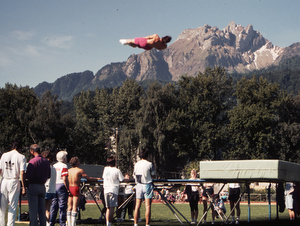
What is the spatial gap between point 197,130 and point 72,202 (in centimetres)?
5122

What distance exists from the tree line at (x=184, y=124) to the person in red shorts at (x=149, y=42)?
157 ft

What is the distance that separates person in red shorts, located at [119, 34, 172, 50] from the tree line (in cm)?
4786

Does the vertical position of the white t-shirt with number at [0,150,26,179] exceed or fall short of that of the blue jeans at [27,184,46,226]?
it exceeds it

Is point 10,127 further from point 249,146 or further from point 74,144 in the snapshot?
point 249,146

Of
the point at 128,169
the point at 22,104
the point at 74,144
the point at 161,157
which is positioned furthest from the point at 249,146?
the point at 22,104

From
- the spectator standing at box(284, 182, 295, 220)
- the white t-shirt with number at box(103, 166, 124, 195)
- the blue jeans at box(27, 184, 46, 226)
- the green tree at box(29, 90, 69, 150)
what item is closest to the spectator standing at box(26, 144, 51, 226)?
the blue jeans at box(27, 184, 46, 226)

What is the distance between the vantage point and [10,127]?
57.9 metres

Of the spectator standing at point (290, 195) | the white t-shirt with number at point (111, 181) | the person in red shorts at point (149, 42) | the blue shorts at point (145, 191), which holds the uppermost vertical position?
the person in red shorts at point (149, 42)

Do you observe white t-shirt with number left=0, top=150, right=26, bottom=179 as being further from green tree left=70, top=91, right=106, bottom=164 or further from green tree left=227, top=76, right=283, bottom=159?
green tree left=70, top=91, right=106, bottom=164

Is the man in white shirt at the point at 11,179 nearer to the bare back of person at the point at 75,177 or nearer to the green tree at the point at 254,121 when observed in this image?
the bare back of person at the point at 75,177

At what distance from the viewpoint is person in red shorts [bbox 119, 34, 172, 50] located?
8.82m

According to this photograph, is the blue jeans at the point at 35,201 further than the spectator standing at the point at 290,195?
No

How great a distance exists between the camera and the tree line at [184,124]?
58844 mm

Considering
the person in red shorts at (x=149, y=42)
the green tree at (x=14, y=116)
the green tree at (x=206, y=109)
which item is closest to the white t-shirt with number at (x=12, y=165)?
the person in red shorts at (x=149, y=42)
